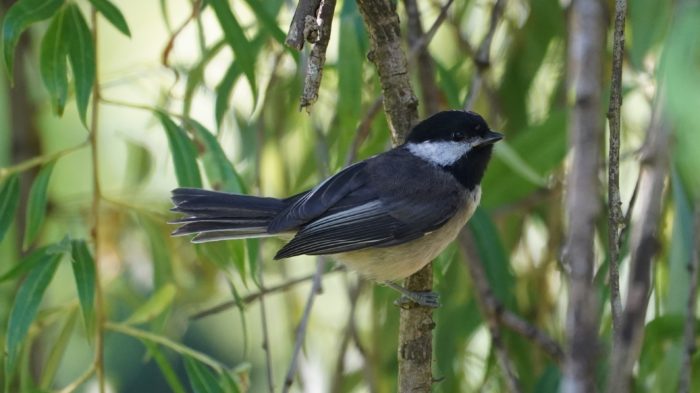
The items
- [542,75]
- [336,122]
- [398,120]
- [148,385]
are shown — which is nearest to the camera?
[398,120]

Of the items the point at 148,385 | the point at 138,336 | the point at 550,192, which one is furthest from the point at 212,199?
the point at 148,385

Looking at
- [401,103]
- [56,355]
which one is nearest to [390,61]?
[401,103]

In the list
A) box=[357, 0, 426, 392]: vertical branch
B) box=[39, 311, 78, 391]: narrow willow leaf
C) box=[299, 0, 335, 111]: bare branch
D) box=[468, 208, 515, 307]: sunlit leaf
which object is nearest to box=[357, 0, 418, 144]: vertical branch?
box=[357, 0, 426, 392]: vertical branch

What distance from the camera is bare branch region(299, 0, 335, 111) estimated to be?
143cm

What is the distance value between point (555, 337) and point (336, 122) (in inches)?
36.4

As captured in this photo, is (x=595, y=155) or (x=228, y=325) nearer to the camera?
(x=595, y=155)

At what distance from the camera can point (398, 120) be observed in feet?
6.68

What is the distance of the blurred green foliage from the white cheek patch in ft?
0.40

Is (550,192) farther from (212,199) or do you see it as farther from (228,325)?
(228,325)

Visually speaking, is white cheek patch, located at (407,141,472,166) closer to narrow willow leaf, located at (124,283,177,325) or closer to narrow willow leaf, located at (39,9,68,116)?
narrow willow leaf, located at (124,283,177,325)

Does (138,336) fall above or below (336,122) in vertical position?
below

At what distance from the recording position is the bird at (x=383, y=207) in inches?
89.9

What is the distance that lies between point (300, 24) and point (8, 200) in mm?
996

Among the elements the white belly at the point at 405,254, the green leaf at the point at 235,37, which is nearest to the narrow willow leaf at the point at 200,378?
the white belly at the point at 405,254
